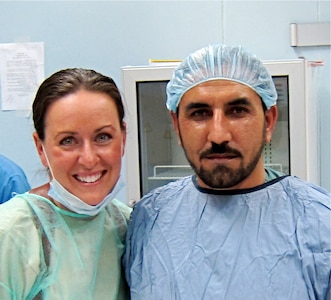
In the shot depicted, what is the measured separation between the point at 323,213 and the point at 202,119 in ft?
1.11

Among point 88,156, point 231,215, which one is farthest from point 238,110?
point 88,156

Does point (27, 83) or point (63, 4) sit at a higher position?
point (63, 4)

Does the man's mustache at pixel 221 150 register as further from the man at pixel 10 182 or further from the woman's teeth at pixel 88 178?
the man at pixel 10 182

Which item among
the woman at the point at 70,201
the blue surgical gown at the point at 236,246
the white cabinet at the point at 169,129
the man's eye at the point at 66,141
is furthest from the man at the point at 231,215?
the white cabinet at the point at 169,129

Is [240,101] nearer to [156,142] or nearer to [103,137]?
[103,137]

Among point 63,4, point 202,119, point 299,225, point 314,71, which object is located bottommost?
point 299,225

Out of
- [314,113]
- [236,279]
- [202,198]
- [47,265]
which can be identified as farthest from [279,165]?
[47,265]

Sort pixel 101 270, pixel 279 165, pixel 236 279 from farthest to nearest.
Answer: pixel 279 165 → pixel 101 270 → pixel 236 279

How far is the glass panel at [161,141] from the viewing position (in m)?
1.83

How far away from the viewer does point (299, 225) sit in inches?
42.0

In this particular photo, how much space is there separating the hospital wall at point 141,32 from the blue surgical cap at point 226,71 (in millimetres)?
1091

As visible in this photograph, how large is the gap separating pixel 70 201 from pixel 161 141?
921mm

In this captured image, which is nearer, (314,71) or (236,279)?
(236,279)

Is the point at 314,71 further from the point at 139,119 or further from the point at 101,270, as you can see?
the point at 101,270
